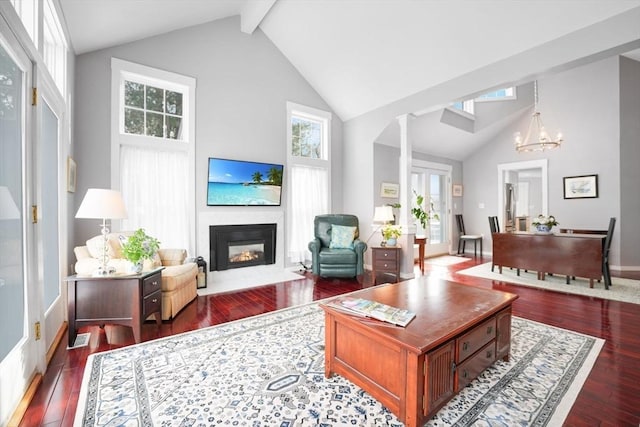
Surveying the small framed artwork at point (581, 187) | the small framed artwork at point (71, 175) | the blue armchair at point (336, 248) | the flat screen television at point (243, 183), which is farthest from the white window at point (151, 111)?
the small framed artwork at point (581, 187)

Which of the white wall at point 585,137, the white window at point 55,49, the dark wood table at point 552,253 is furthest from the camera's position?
the white wall at point 585,137

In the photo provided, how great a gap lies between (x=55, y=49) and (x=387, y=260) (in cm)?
469

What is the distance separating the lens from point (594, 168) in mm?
5465

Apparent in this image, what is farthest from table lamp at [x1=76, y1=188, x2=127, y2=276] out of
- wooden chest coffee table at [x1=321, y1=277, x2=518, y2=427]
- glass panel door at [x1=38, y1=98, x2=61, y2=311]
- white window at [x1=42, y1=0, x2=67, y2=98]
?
wooden chest coffee table at [x1=321, y1=277, x2=518, y2=427]

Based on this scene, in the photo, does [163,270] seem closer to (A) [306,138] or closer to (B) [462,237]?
(A) [306,138]

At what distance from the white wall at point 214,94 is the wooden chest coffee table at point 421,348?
3347 mm

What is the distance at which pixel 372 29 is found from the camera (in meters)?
3.92

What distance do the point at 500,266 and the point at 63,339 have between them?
6.05 m

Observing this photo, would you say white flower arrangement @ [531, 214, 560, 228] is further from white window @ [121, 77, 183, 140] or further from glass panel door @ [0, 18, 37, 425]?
glass panel door @ [0, 18, 37, 425]

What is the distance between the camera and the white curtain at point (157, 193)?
3.78 meters

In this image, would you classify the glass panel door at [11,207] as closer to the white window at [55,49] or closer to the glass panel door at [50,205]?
the glass panel door at [50,205]

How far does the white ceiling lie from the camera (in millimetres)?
2898

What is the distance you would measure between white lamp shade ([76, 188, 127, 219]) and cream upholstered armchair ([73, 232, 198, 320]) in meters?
0.50

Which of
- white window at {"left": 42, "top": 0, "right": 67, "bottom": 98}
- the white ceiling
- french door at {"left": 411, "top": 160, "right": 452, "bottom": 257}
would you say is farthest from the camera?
french door at {"left": 411, "top": 160, "right": 452, "bottom": 257}
